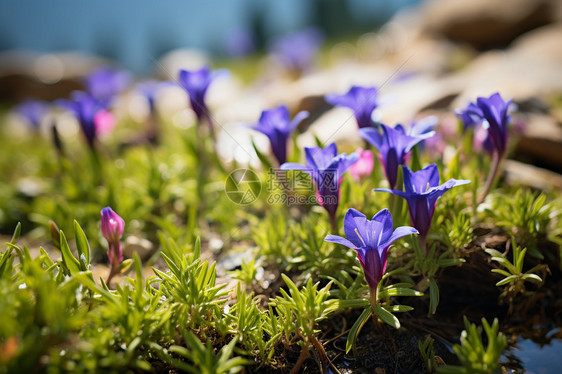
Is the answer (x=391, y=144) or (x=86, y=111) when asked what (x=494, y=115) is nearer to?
(x=391, y=144)

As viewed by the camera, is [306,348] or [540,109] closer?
[306,348]

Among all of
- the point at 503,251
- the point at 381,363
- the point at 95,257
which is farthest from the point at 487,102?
the point at 95,257

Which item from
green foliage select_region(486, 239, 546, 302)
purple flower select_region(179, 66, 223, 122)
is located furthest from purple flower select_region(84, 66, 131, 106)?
green foliage select_region(486, 239, 546, 302)

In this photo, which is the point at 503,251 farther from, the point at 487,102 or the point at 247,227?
the point at 247,227

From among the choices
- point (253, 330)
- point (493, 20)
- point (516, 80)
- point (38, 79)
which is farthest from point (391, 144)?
point (38, 79)

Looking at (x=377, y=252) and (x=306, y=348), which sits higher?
(x=377, y=252)

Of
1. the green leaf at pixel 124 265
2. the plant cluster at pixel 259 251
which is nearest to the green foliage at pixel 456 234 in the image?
the plant cluster at pixel 259 251

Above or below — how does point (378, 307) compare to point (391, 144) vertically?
below
